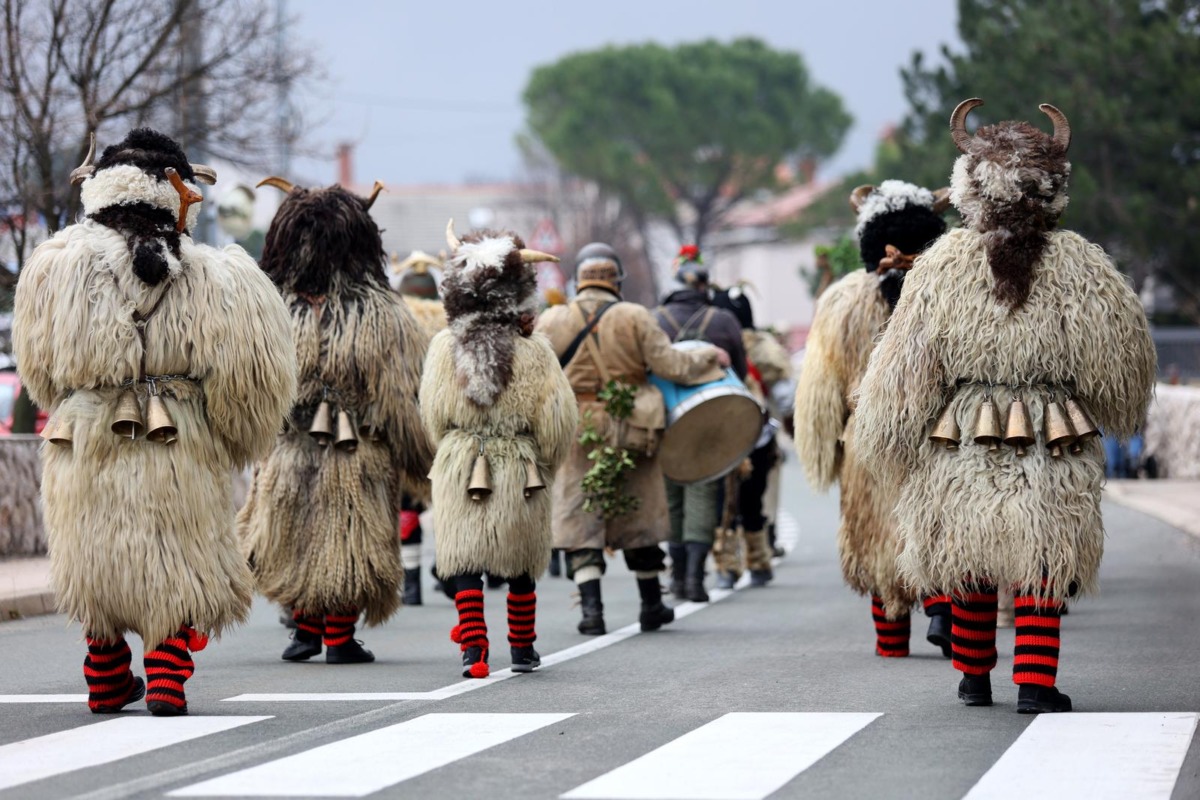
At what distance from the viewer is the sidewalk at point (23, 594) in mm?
12414

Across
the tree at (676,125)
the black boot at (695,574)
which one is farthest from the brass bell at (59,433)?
the tree at (676,125)

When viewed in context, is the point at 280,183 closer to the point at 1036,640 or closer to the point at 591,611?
the point at 591,611

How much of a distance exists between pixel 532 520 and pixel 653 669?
2.96 ft

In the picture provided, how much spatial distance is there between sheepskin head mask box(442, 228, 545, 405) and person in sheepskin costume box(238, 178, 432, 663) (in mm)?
560

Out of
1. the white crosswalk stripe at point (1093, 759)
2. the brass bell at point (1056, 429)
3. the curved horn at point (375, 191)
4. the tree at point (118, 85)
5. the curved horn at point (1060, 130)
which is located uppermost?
the tree at point (118, 85)

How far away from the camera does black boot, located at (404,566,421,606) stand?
1371cm

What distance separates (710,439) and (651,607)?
109 cm

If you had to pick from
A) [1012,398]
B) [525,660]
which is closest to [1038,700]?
[1012,398]

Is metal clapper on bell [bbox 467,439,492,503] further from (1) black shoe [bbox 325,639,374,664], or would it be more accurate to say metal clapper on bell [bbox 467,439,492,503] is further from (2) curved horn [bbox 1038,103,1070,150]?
(2) curved horn [bbox 1038,103,1070,150]

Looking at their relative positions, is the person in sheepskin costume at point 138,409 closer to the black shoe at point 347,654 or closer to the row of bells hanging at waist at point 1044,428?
the black shoe at point 347,654

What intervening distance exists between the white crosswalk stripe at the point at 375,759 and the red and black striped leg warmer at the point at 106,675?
4.10 feet

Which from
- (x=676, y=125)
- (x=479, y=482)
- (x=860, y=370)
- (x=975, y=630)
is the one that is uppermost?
(x=676, y=125)

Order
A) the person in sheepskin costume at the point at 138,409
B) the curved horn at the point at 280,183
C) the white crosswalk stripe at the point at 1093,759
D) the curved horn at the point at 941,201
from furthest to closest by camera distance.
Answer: the curved horn at the point at 280,183 < the curved horn at the point at 941,201 < the person in sheepskin costume at the point at 138,409 < the white crosswalk stripe at the point at 1093,759

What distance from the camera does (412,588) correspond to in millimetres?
13781
